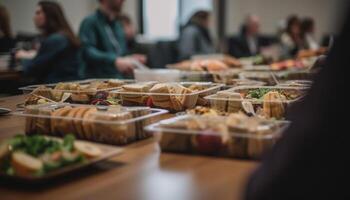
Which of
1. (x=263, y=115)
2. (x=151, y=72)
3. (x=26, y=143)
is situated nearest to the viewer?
(x=26, y=143)

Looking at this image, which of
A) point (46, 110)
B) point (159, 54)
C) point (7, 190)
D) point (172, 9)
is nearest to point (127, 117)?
point (46, 110)

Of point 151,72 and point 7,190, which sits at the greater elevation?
point 151,72

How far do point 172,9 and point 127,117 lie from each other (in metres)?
6.79

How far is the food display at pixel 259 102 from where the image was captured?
130 centimetres

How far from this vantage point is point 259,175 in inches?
26.9

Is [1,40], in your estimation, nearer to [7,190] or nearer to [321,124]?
[7,190]

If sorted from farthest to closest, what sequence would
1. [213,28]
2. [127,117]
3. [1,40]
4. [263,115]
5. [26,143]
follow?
1. [213,28]
2. [1,40]
3. [263,115]
4. [127,117]
5. [26,143]

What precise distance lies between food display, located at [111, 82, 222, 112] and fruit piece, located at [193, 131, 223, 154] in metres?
0.45

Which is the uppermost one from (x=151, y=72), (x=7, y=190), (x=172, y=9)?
(x=172, y=9)

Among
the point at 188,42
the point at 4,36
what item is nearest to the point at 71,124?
the point at 4,36

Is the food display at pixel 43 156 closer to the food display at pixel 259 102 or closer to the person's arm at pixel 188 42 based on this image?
the food display at pixel 259 102

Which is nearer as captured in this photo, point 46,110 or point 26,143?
point 26,143

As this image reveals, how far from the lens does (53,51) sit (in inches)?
126

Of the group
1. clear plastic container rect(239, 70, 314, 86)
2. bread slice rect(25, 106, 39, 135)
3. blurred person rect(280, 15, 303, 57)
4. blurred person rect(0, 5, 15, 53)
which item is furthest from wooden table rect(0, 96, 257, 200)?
blurred person rect(280, 15, 303, 57)
